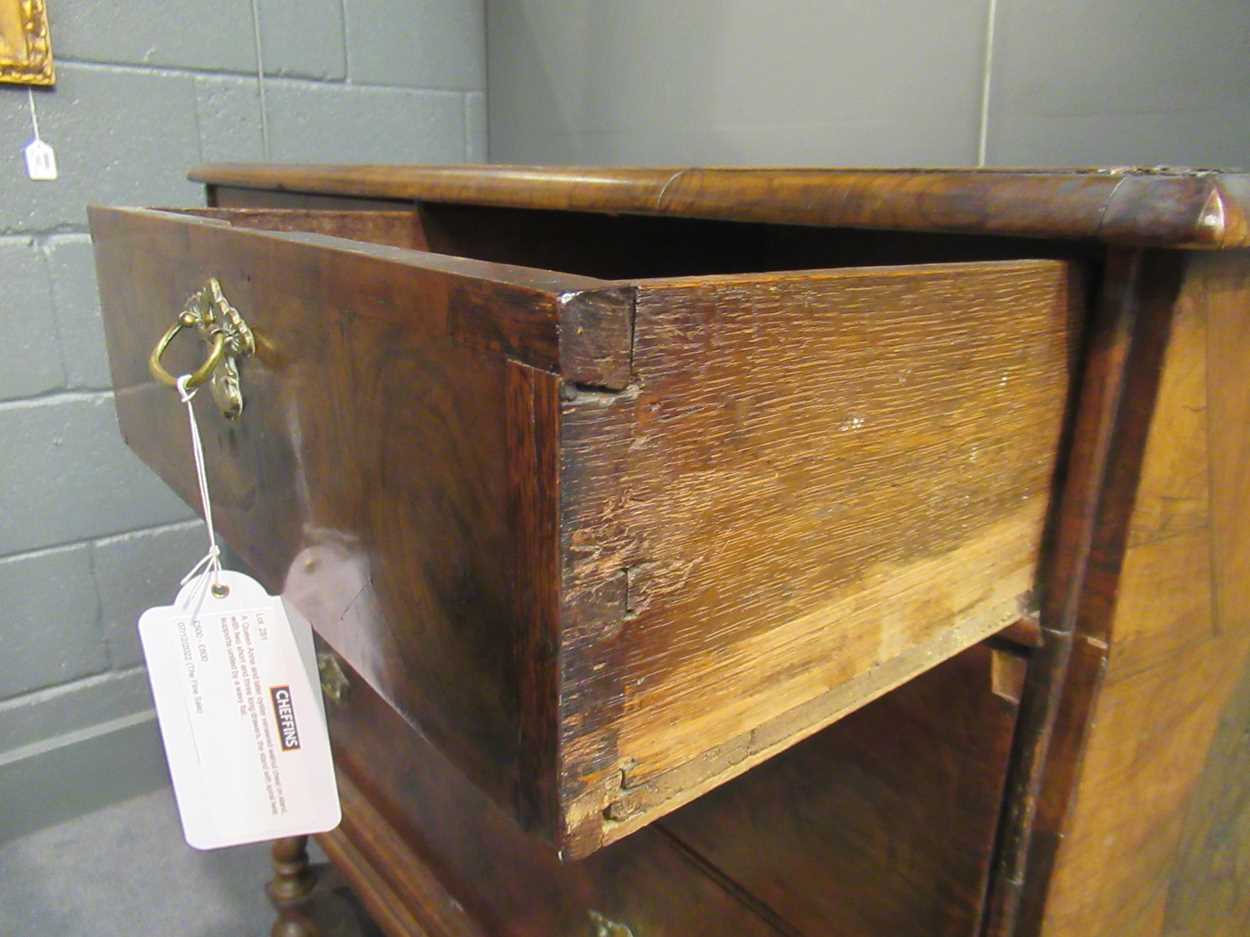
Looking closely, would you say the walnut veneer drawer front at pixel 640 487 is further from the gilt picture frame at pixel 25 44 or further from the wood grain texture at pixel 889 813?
the gilt picture frame at pixel 25 44

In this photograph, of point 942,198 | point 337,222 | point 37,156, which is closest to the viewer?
point 942,198

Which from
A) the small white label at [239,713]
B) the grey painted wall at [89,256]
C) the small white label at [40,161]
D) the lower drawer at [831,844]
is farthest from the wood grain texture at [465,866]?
the small white label at [40,161]

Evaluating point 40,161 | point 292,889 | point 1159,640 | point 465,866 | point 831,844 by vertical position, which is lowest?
point 292,889

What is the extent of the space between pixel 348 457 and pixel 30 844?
122 centimetres

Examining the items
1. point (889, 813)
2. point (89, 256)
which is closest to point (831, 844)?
point (889, 813)

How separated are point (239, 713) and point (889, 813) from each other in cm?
39

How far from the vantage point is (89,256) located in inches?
45.4

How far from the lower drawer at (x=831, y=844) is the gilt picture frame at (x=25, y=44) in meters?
0.95

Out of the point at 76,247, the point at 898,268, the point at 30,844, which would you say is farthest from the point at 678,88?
the point at 30,844

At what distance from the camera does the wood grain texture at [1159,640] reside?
398 millimetres

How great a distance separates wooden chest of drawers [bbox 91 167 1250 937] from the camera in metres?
0.27

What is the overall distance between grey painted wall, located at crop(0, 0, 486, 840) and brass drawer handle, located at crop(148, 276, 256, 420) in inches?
31.8

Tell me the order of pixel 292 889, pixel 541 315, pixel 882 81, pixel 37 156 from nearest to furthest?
pixel 541 315, pixel 882 81, pixel 292 889, pixel 37 156

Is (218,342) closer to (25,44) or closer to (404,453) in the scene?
(404,453)
